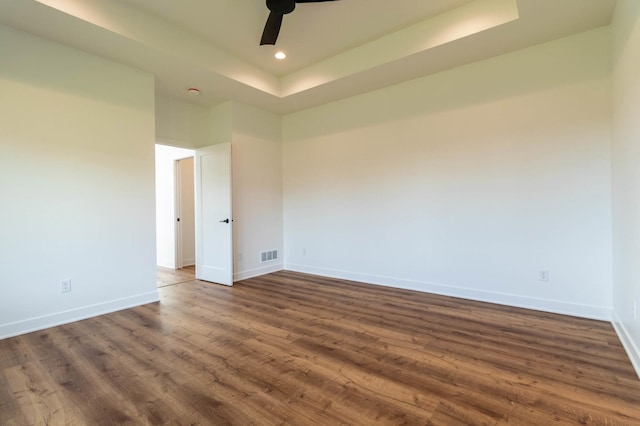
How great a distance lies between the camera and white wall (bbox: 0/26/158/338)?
2.74m

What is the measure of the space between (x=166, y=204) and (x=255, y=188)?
223 cm

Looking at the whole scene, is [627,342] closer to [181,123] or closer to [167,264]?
[181,123]

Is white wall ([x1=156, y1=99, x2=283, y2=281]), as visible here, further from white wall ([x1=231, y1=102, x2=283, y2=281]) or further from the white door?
the white door

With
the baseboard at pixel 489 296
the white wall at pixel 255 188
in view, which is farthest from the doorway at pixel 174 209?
the baseboard at pixel 489 296

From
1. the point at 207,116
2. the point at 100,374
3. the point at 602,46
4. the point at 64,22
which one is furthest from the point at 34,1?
the point at 602,46

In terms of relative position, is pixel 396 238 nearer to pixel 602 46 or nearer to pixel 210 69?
pixel 602 46

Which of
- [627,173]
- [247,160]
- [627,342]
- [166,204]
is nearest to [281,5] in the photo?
[247,160]

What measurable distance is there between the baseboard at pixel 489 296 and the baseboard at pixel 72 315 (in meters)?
2.69

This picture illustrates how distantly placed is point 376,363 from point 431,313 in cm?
126

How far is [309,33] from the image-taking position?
3.39 m

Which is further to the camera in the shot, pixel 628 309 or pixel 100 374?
pixel 628 309

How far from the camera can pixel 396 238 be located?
420 cm

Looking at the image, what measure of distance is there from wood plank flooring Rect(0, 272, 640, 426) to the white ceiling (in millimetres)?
2852

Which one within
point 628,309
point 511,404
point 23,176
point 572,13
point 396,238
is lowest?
point 511,404
